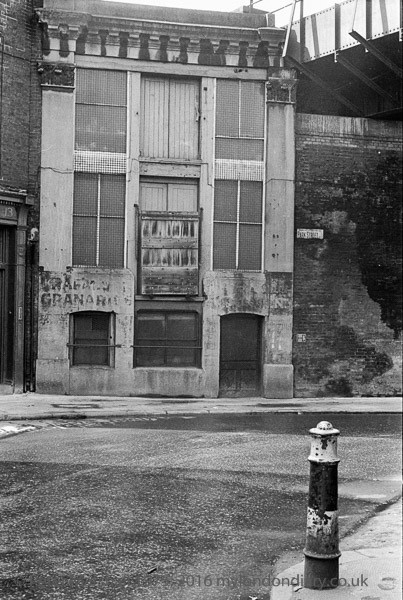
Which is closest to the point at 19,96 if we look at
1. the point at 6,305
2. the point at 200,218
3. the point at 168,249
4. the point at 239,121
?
the point at 6,305

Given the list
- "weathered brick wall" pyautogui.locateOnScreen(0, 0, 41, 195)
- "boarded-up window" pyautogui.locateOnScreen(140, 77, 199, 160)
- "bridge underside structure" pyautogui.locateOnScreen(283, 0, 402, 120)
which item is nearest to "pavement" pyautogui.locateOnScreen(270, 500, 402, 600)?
"bridge underside structure" pyautogui.locateOnScreen(283, 0, 402, 120)

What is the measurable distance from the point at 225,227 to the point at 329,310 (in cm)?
340

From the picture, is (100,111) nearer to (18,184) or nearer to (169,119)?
(169,119)

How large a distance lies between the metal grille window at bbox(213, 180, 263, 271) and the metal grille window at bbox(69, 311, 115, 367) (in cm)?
308

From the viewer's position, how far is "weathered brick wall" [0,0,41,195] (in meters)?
19.9

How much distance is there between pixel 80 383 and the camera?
2072 centimetres

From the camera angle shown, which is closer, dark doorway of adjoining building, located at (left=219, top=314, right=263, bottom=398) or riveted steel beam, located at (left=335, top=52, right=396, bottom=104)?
riveted steel beam, located at (left=335, top=52, right=396, bottom=104)

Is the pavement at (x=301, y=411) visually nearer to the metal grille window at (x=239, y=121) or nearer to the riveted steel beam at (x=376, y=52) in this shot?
the metal grille window at (x=239, y=121)

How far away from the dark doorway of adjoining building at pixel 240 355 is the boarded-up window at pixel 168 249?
4.79 feet

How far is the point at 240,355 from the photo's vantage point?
21.8 meters

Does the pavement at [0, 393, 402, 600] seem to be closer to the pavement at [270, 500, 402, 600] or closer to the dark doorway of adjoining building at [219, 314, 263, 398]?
the pavement at [270, 500, 402, 600]

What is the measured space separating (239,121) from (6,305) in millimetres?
7326

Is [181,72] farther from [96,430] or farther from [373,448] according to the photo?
[373,448]

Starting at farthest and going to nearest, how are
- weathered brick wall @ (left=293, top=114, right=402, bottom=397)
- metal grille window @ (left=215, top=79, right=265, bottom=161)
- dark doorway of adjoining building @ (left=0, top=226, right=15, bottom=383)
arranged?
1. weathered brick wall @ (left=293, top=114, right=402, bottom=397)
2. metal grille window @ (left=215, top=79, right=265, bottom=161)
3. dark doorway of adjoining building @ (left=0, top=226, right=15, bottom=383)
